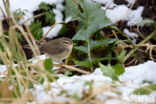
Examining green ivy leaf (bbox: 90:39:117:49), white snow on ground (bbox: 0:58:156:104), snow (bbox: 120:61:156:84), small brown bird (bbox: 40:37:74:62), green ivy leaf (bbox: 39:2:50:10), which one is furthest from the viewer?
green ivy leaf (bbox: 39:2:50:10)

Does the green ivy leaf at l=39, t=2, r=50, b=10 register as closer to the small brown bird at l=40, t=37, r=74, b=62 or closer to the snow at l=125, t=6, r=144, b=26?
the small brown bird at l=40, t=37, r=74, b=62

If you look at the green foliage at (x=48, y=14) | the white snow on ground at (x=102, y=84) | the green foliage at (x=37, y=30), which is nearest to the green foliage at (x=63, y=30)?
the green foliage at (x=48, y=14)

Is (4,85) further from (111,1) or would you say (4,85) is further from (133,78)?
(111,1)

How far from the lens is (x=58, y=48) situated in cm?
457

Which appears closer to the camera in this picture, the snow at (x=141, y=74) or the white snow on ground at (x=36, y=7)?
the snow at (x=141, y=74)

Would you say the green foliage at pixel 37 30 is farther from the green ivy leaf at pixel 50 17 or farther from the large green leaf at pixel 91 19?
the large green leaf at pixel 91 19

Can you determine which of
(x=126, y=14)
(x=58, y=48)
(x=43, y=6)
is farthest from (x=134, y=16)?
(x=43, y=6)

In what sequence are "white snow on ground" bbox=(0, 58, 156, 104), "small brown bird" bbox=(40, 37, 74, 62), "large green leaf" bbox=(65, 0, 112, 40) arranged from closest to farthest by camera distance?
1. "white snow on ground" bbox=(0, 58, 156, 104)
2. "large green leaf" bbox=(65, 0, 112, 40)
3. "small brown bird" bbox=(40, 37, 74, 62)

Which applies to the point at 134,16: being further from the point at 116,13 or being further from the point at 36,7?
the point at 36,7

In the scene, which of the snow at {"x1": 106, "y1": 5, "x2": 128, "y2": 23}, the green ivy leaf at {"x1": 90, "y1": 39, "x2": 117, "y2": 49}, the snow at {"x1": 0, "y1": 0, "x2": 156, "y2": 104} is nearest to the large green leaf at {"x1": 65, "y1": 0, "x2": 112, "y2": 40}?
the green ivy leaf at {"x1": 90, "y1": 39, "x2": 117, "y2": 49}

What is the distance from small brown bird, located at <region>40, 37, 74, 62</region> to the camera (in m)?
4.21

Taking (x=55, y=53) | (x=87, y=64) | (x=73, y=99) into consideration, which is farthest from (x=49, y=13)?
(x=73, y=99)

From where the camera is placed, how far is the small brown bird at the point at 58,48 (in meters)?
4.21

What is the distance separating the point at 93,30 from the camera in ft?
12.2
